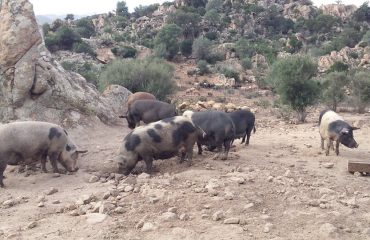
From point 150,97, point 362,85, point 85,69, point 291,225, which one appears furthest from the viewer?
point 85,69

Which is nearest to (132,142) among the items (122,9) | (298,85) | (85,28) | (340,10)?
(298,85)

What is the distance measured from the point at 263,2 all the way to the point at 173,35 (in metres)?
25.3

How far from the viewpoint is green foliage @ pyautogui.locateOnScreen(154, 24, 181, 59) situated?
153ft

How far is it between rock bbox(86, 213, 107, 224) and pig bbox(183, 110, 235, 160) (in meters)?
3.79

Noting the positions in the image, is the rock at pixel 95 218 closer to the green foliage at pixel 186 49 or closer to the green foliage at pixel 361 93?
the green foliage at pixel 361 93

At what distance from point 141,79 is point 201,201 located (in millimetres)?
14638

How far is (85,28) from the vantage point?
5953cm

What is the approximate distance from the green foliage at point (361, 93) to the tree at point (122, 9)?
188ft

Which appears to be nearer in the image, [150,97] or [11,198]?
[11,198]

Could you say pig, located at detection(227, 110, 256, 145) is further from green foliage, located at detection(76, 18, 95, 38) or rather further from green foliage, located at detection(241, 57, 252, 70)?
green foliage, located at detection(76, 18, 95, 38)

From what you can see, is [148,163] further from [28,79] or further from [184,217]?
[28,79]

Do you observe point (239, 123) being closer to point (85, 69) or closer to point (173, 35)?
point (85, 69)

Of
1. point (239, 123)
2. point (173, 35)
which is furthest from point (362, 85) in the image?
point (173, 35)

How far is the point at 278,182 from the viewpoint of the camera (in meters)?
7.51
